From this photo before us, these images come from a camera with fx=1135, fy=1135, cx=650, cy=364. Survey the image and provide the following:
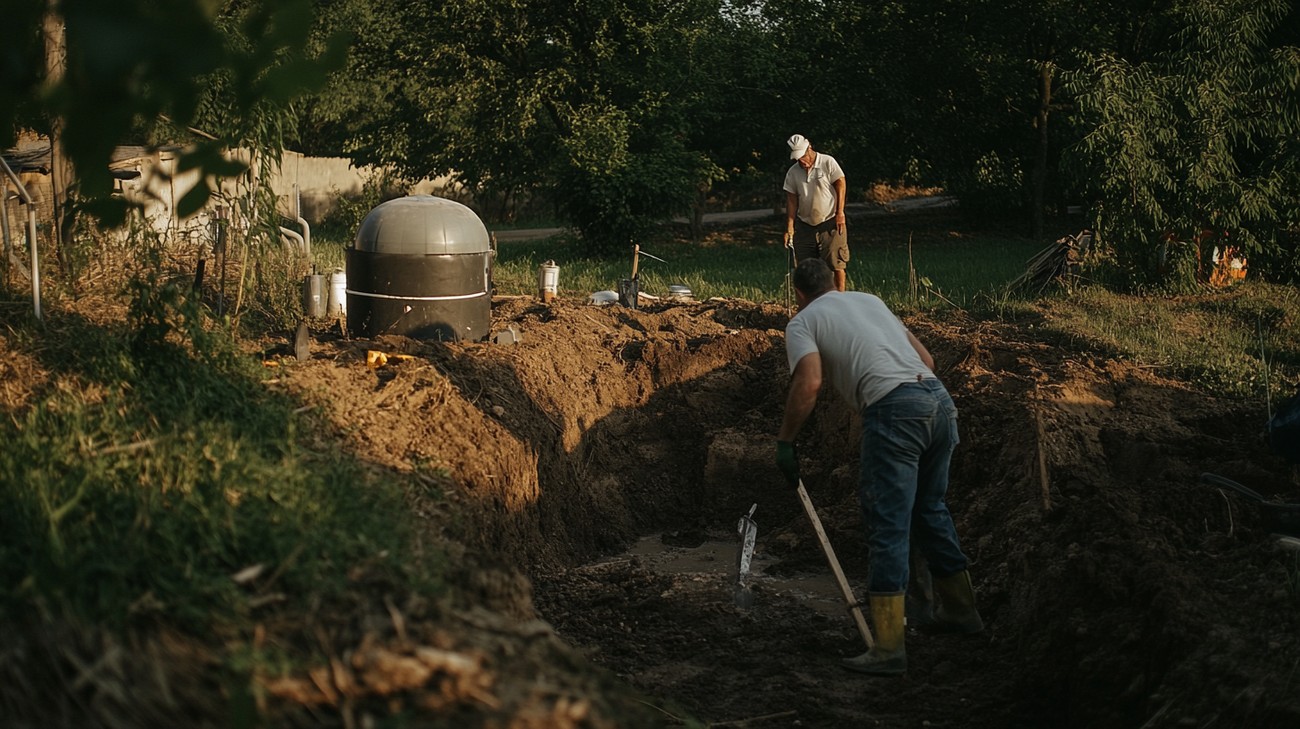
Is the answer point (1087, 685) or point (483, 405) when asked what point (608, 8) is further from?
point (1087, 685)

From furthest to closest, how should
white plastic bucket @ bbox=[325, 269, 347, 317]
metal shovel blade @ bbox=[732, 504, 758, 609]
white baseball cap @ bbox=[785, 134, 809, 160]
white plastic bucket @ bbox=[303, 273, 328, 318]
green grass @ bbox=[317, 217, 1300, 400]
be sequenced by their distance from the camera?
white baseball cap @ bbox=[785, 134, 809, 160], white plastic bucket @ bbox=[325, 269, 347, 317], white plastic bucket @ bbox=[303, 273, 328, 318], green grass @ bbox=[317, 217, 1300, 400], metal shovel blade @ bbox=[732, 504, 758, 609]

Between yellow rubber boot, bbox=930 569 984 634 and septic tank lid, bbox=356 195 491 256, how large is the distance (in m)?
4.53

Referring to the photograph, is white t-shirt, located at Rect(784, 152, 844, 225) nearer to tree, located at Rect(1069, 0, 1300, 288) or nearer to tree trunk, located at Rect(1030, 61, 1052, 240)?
tree, located at Rect(1069, 0, 1300, 288)

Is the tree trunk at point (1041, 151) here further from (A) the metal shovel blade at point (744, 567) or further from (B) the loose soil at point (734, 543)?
(A) the metal shovel blade at point (744, 567)

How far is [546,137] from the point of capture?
76.8 ft

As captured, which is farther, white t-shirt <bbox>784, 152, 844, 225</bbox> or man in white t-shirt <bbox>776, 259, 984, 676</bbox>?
white t-shirt <bbox>784, 152, 844, 225</bbox>

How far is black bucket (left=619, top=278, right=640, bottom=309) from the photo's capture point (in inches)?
504

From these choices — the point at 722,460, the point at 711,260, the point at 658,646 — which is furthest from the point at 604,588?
the point at 711,260

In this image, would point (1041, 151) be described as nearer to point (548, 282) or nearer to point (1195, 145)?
point (1195, 145)

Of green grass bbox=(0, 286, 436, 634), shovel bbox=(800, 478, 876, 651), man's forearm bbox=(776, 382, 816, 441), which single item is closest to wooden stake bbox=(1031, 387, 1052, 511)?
shovel bbox=(800, 478, 876, 651)

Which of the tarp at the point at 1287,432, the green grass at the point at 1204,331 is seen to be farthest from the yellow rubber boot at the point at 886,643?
the green grass at the point at 1204,331

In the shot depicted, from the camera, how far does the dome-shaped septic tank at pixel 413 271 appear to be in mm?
8695

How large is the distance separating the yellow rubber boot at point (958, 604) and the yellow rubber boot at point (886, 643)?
561mm

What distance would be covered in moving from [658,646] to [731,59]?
765 inches
